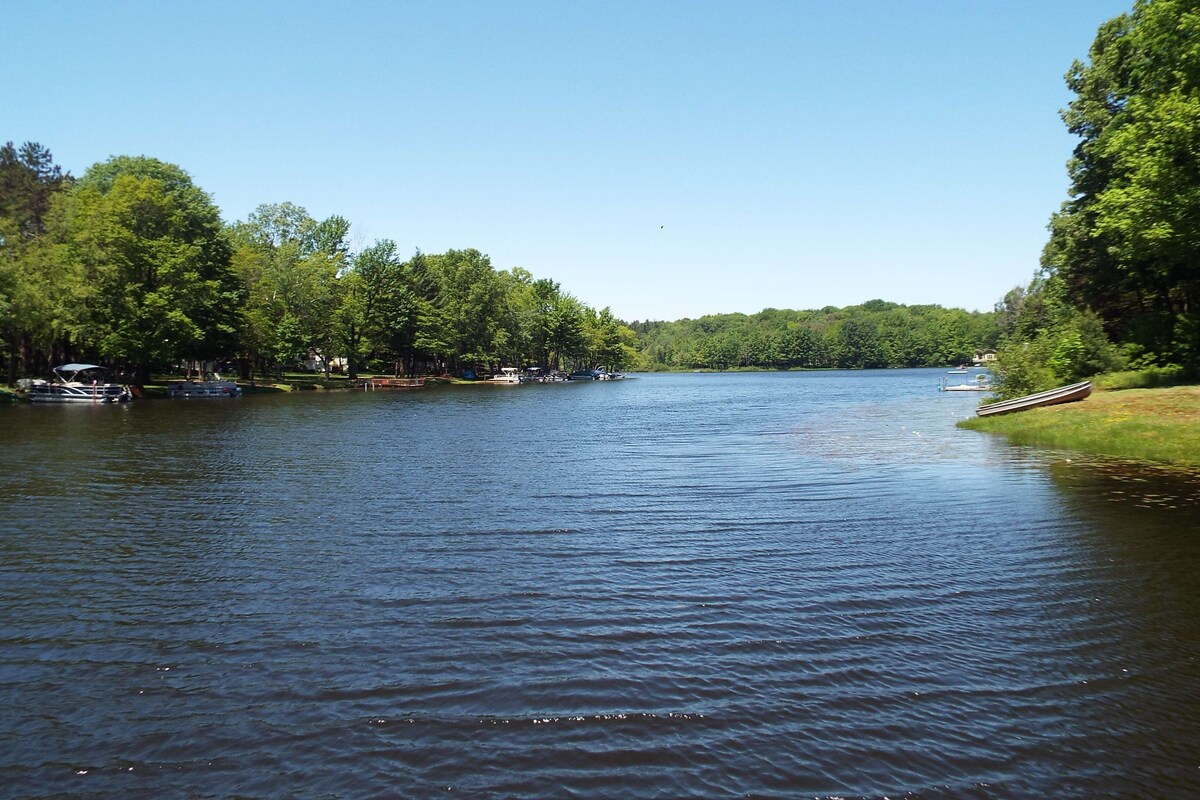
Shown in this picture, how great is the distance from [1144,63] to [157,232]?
82.6 meters

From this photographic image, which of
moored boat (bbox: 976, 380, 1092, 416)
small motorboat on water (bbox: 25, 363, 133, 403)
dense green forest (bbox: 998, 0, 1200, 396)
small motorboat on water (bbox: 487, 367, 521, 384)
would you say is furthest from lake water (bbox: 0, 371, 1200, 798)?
small motorboat on water (bbox: 487, 367, 521, 384)

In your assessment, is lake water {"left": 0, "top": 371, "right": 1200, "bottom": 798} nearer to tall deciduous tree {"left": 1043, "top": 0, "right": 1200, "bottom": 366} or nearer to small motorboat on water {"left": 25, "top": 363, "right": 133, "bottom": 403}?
tall deciduous tree {"left": 1043, "top": 0, "right": 1200, "bottom": 366}

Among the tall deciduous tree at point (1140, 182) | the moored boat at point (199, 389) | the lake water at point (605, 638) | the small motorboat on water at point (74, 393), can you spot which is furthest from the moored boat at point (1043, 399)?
the moored boat at point (199, 389)

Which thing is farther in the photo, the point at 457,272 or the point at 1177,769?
the point at 457,272

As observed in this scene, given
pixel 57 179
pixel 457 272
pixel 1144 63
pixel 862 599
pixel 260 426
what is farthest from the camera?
pixel 457 272

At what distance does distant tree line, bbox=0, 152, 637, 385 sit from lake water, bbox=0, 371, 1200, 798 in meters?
55.0

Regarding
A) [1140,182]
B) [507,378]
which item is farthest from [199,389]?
[1140,182]

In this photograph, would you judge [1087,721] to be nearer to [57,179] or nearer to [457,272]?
[57,179]

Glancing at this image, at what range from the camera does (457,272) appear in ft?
455

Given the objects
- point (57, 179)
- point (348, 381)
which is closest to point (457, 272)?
point (348, 381)

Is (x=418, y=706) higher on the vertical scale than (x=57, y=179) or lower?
lower

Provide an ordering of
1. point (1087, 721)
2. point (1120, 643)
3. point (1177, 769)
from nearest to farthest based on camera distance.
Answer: point (1177, 769) → point (1087, 721) → point (1120, 643)

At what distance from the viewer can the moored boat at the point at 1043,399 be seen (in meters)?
36.3

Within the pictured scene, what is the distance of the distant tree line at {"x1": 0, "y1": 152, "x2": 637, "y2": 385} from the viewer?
7150cm
